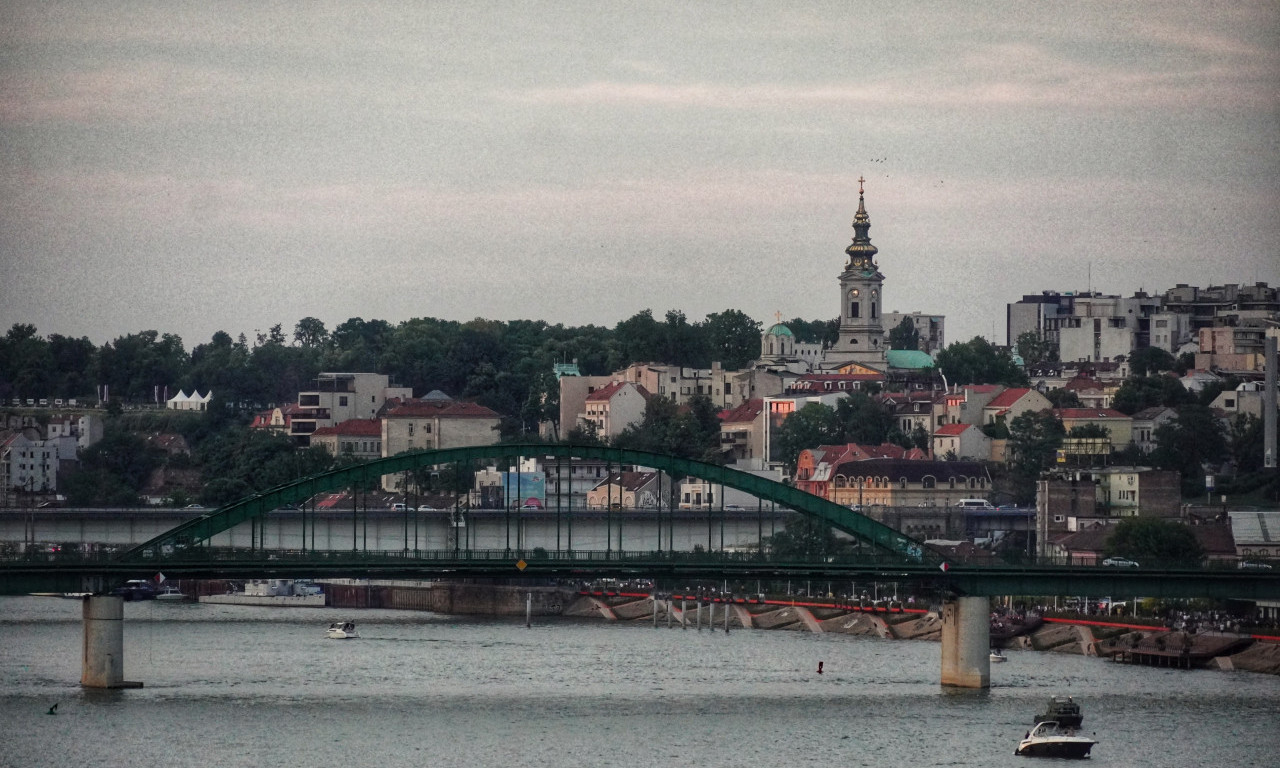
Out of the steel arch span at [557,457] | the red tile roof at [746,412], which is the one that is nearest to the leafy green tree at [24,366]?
the red tile roof at [746,412]

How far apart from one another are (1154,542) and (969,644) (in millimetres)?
30383

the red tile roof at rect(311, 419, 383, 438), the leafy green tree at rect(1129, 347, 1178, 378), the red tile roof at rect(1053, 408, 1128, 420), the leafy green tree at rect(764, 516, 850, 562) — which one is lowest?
the leafy green tree at rect(764, 516, 850, 562)

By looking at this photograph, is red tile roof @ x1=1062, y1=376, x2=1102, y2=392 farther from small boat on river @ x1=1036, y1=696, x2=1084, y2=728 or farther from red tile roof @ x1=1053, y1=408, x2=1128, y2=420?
small boat on river @ x1=1036, y1=696, x2=1084, y2=728

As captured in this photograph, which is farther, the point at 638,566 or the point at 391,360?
the point at 391,360

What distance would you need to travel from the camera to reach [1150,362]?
553 feet

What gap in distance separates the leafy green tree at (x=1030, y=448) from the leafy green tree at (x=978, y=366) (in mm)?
25942

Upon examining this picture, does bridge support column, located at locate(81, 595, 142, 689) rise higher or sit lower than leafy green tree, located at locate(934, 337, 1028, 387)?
lower

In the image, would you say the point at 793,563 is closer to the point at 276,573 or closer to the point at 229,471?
the point at 276,573

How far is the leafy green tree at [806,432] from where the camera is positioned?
481ft

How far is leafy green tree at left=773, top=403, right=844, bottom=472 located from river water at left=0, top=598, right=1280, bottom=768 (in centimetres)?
5900

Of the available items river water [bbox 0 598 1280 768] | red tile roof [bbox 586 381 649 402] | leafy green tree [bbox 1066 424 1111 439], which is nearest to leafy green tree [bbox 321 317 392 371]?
red tile roof [bbox 586 381 649 402]

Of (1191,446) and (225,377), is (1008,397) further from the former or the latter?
(225,377)

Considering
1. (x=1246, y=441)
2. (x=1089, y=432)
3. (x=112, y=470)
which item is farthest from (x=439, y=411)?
(x=1246, y=441)

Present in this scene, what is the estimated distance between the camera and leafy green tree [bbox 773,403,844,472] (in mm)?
146625
